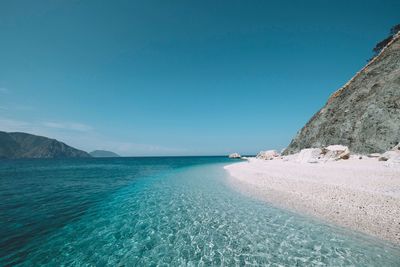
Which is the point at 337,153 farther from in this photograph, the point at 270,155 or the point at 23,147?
the point at 23,147

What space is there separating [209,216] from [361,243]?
6858 millimetres

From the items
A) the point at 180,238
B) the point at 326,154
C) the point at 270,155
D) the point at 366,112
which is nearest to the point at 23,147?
the point at 270,155

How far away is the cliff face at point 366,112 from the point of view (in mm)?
22156

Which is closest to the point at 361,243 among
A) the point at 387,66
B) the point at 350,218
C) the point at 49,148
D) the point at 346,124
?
the point at 350,218

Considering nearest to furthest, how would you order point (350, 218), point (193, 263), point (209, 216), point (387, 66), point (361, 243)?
point (193, 263) → point (361, 243) → point (350, 218) → point (209, 216) → point (387, 66)

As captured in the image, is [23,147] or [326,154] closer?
[326,154]

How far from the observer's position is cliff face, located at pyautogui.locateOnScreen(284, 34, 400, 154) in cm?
2216

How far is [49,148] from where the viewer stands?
7608 inches

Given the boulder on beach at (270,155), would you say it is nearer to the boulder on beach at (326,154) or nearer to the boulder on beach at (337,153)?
the boulder on beach at (326,154)

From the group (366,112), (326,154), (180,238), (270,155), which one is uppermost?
(366,112)

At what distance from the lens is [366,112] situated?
25.2 m

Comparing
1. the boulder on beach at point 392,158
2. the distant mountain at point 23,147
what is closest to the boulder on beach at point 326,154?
the boulder on beach at point 392,158

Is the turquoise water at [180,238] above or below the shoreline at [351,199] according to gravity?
below

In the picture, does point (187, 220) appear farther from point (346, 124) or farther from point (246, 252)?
point (346, 124)
